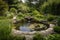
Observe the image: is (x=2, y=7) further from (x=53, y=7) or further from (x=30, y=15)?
(x=53, y=7)

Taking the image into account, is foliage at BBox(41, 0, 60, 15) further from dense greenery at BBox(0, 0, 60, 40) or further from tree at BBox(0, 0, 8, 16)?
tree at BBox(0, 0, 8, 16)

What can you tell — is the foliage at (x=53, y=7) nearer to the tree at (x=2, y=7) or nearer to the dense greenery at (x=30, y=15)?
the dense greenery at (x=30, y=15)

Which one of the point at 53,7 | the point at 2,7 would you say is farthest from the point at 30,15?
the point at 2,7

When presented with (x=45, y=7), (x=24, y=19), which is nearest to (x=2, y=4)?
(x=24, y=19)

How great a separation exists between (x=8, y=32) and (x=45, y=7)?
51.0ft

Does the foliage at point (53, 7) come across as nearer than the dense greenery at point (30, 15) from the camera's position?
→ No

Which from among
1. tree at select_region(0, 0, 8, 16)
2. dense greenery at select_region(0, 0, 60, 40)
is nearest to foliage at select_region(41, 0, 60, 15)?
dense greenery at select_region(0, 0, 60, 40)

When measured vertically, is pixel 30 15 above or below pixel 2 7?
below

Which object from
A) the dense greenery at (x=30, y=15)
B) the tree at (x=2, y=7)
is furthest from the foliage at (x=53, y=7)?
the tree at (x=2, y=7)

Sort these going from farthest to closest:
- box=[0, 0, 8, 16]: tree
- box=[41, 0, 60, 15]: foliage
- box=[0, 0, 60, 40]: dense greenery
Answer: box=[41, 0, 60, 15]: foliage → box=[0, 0, 8, 16]: tree → box=[0, 0, 60, 40]: dense greenery

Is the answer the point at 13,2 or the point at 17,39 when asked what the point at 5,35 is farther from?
the point at 13,2

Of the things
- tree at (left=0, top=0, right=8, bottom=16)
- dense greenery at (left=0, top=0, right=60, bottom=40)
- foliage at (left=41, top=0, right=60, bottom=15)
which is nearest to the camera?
dense greenery at (left=0, top=0, right=60, bottom=40)

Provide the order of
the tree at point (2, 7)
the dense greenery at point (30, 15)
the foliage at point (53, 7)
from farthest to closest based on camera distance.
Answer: the foliage at point (53, 7), the tree at point (2, 7), the dense greenery at point (30, 15)

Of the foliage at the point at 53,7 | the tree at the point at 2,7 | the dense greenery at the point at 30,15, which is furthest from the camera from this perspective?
the foliage at the point at 53,7
